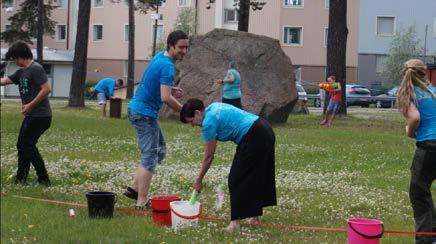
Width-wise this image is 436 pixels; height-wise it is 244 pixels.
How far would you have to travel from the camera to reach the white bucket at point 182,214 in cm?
764

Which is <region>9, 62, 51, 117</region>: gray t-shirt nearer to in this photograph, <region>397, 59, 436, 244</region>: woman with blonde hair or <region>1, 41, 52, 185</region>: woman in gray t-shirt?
<region>1, 41, 52, 185</region>: woman in gray t-shirt

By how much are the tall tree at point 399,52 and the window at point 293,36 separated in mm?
7403

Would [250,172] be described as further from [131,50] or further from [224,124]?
[131,50]

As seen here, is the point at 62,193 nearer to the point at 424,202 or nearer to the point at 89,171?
the point at 89,171

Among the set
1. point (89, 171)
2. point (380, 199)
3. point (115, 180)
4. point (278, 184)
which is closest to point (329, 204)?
point (380, 199)

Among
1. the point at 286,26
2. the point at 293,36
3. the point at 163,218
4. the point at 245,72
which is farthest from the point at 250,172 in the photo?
the point at 293,36

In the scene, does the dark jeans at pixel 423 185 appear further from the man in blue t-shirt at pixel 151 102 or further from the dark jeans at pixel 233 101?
the dark jeans at pixel 233 101

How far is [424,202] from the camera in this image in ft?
23.2

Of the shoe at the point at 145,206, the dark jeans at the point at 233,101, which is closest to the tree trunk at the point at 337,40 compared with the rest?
the dark jeans at the point at 233,101

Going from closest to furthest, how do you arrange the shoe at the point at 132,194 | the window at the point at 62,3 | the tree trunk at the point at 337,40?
the shoe at the point at 132,194 → the tree trunk at the point at 337,40 → the window at the point at 62,3

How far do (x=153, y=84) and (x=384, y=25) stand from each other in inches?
2234

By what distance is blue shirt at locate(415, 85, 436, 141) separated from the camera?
6.98 meters

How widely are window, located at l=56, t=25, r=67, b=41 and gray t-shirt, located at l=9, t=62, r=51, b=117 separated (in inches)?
2513

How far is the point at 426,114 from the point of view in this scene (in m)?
7.02
